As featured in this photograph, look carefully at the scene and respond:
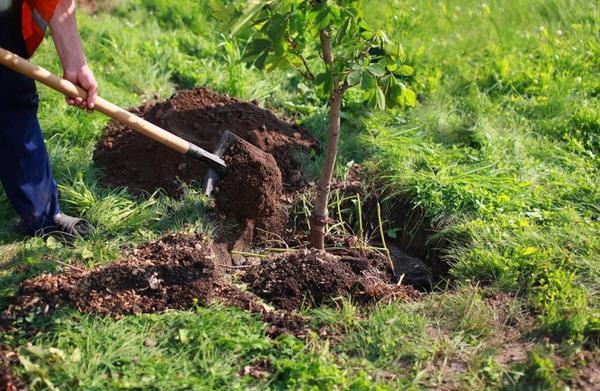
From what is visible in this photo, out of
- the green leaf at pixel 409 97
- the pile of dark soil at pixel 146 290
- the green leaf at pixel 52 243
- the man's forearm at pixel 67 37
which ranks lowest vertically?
the green leaf at pixel 52 243

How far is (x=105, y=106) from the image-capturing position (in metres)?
4.30

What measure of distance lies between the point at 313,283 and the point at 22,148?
1.70 m

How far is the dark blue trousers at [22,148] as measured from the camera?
4.20 meters

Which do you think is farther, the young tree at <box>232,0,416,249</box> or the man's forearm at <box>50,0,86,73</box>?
the man's forearm at <box>50,0,86,73</box>

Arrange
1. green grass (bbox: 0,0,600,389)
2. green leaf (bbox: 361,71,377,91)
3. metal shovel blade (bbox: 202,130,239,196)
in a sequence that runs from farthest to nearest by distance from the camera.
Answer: metal shovel blade (bbox: 202,130,239,196) → green leaf (bbox: 361,71,377,91) → green grass (bbox: 0,0,600,389)

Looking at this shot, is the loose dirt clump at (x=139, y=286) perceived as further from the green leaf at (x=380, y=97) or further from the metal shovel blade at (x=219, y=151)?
the green leaf at (x=380, y=97)

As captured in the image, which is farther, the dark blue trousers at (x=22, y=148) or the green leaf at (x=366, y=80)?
the dark blue trousers at (x=22, y=148)

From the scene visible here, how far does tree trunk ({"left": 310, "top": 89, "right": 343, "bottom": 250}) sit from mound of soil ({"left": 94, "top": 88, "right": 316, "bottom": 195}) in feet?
1.87

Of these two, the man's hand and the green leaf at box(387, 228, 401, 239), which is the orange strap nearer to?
the man's hand

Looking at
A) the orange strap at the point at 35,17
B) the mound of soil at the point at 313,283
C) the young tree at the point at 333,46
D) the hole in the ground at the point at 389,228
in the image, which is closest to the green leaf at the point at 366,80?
the young tree at the point at 333,46

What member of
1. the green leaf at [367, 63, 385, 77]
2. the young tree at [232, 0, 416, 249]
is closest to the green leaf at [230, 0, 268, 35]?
the young tree at [232, 0, 416, 249]

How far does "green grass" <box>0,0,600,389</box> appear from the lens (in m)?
3.59

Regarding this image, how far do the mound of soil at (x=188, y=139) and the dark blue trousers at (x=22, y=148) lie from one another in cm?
58

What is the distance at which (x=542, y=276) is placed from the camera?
4176 mm
